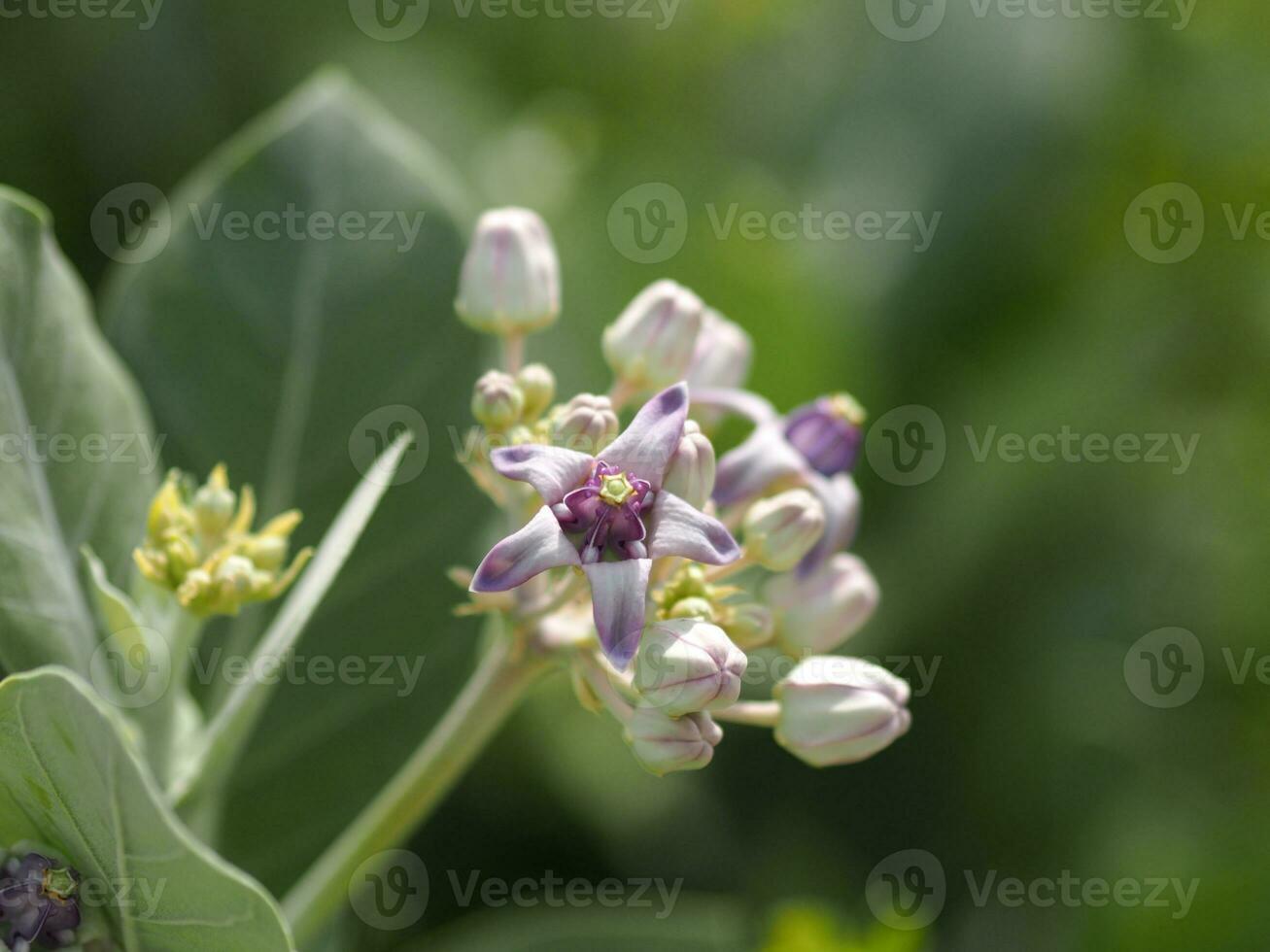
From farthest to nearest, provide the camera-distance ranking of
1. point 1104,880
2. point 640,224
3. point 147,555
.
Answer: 1. point 640,224
2. point 1104,880
3. point 147,555

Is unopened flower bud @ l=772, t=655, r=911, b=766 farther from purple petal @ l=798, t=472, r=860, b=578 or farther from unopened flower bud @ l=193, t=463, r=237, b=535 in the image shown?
unopened flower bud @ l=193, t=463, r=237, b=535

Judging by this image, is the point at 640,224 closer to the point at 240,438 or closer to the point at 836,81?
the point at 836,81

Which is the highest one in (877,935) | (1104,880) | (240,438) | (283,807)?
(240,438)

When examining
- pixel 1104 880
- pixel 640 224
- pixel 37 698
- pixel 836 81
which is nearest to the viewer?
pixel 37 698

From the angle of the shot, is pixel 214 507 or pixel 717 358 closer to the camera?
pixel 214 507

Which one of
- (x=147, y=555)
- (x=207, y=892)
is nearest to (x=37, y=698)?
(x=207, y=892)

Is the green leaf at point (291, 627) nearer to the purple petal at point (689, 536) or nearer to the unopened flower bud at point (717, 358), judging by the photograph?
the purple petal at point (689, 536)

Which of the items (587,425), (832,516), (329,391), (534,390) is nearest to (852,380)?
(832,516)

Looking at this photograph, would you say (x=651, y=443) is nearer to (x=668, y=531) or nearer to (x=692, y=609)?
(x=668, y=531)

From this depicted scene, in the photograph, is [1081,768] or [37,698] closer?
[37,698]
